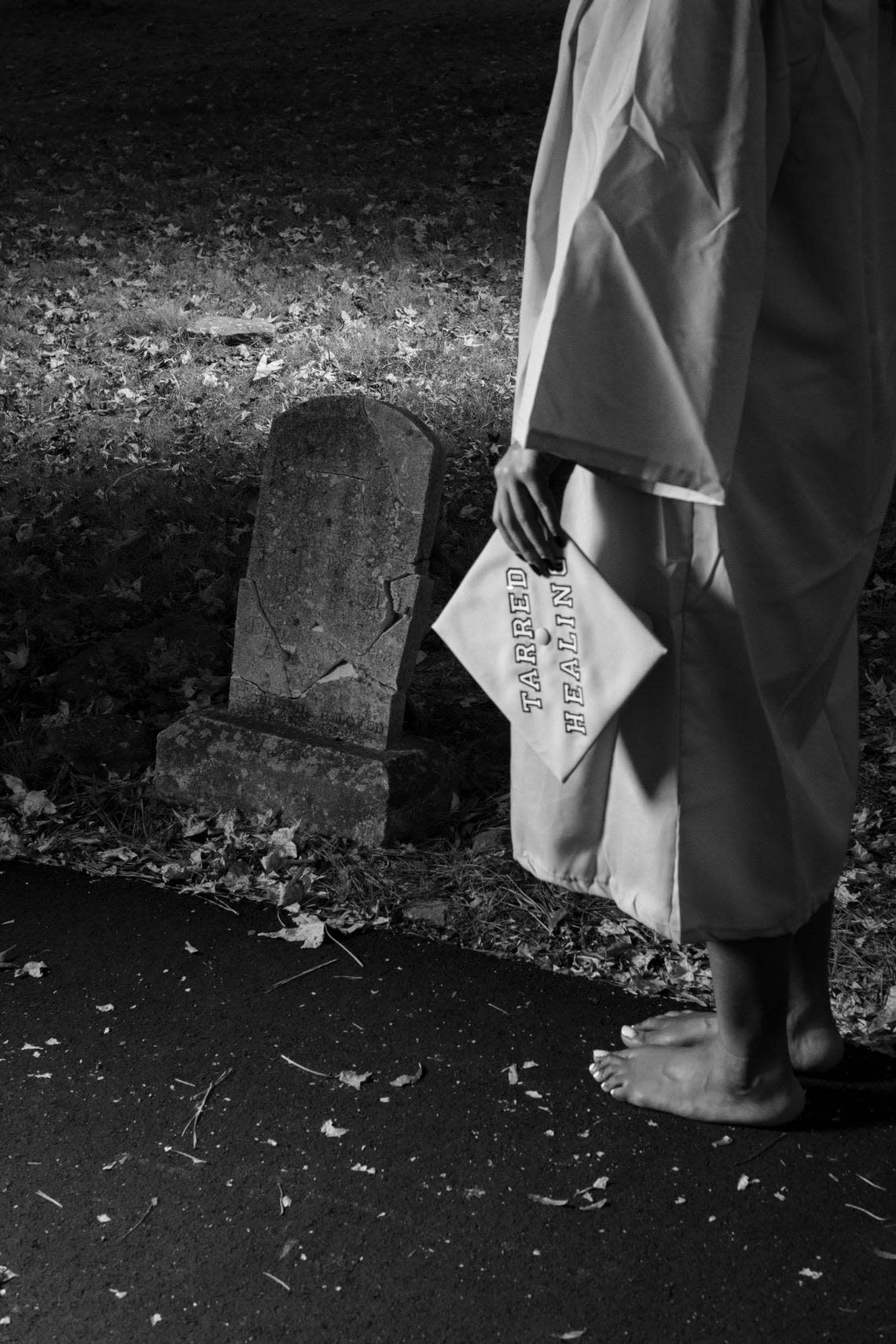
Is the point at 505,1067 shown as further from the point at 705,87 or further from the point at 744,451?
the point at 705,87

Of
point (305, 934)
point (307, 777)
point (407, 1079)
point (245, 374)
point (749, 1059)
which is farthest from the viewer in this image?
point (245, 374)

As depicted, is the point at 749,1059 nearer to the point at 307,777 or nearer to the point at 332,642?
the point at 307,777

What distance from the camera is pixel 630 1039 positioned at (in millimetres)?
2576

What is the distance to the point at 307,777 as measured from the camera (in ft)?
11.8

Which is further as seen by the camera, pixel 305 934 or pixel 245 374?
pixel 245 374

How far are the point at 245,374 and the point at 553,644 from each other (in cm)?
596

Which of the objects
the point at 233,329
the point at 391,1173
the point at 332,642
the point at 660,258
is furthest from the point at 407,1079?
the point at 233,329

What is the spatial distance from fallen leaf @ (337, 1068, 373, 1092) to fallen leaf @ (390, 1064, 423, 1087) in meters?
0.06

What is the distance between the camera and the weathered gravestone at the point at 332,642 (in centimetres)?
355

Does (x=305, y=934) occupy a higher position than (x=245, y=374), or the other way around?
(x=245, y=374)

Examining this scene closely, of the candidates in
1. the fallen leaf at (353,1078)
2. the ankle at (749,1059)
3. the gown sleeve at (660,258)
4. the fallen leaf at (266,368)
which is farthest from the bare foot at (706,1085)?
the fallen leaf at (266,368)

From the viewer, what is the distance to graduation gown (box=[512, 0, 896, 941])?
1.64m

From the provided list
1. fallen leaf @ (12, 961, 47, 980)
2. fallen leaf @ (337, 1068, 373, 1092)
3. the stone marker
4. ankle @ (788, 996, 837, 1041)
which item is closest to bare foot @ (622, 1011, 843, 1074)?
ankle @ (788, 996, 837, 1041)

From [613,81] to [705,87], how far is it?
0.13m
